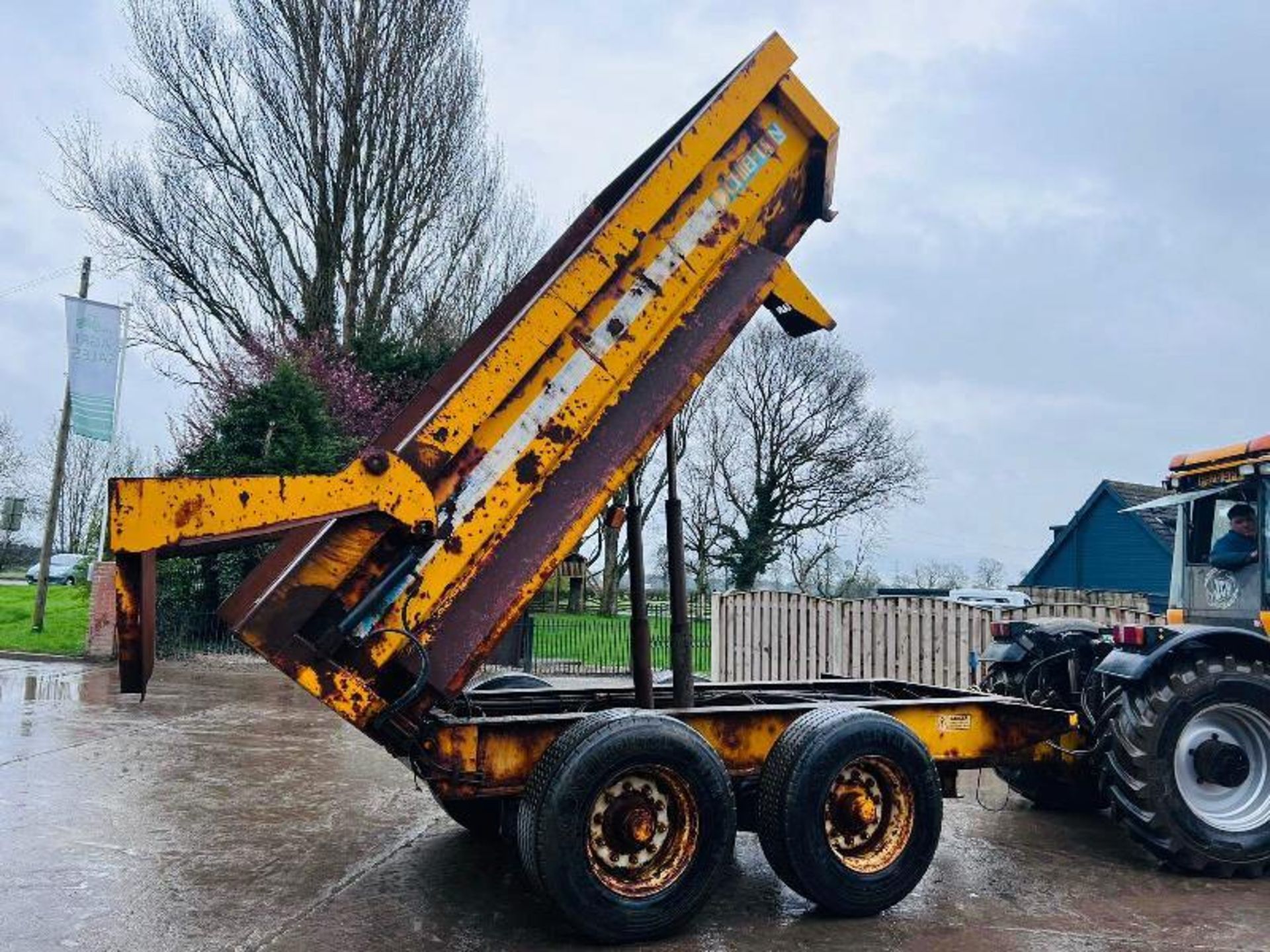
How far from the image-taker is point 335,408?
71.7 feet

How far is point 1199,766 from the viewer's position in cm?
569

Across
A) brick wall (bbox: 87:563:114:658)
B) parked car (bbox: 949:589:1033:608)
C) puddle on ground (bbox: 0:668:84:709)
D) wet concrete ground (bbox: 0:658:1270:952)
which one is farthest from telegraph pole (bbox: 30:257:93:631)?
parked car (bbox: 949:589:1033:608)

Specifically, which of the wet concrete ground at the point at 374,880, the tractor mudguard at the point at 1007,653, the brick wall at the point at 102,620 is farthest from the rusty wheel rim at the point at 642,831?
the brick wall at the point at 102,620

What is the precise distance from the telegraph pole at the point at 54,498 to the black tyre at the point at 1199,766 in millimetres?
17868

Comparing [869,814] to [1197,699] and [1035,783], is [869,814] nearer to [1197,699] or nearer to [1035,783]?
[1197,699]

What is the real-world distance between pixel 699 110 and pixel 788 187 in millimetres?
669

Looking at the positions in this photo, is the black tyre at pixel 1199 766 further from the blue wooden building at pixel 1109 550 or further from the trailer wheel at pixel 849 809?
the blue wooden building at pixel 1109 550

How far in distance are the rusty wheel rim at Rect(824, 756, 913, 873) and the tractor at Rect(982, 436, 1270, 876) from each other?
137cm

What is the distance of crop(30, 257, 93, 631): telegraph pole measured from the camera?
60.5 ft

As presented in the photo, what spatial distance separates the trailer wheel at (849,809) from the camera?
4.76m

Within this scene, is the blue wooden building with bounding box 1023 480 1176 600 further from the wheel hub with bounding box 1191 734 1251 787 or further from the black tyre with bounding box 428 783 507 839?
the black tyre with bounding box 428 783 507 839

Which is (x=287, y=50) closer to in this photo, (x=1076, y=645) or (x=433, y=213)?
(x=433, y=213)

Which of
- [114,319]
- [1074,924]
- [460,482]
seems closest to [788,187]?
[460,482]

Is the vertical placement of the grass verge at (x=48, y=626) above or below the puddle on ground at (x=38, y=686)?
above
